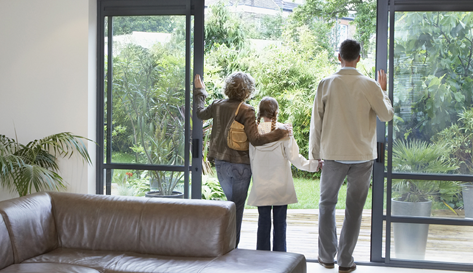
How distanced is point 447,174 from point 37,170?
3.10 meters

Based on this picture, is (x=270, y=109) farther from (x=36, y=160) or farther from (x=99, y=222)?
(x=36, y=160)

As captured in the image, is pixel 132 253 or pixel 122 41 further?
pixel 122 41

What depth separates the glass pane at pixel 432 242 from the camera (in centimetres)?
338

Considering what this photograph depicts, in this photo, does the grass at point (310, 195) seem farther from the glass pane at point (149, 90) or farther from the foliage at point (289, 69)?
the glass pane at point (149, 90)

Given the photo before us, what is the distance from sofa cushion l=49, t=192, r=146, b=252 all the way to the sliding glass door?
1.88 metres

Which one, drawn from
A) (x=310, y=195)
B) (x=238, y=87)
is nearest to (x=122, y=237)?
(x=238, y=87)

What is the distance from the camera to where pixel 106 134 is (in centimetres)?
385

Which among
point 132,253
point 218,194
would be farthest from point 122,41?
point 218,194

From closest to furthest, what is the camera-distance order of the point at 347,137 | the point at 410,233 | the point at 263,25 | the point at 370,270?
the point at 347,137 < the point at 370,270 < the point at 410,233 < the point at 263,25

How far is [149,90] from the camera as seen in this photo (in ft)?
12.3

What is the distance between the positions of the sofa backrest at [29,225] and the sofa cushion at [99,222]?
0.07 meters

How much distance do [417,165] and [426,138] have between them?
0.22m

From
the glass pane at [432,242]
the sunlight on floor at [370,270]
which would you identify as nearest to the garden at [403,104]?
the glass pane at [432,242]

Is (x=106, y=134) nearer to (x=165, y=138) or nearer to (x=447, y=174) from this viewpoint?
(x=165, y=138)
